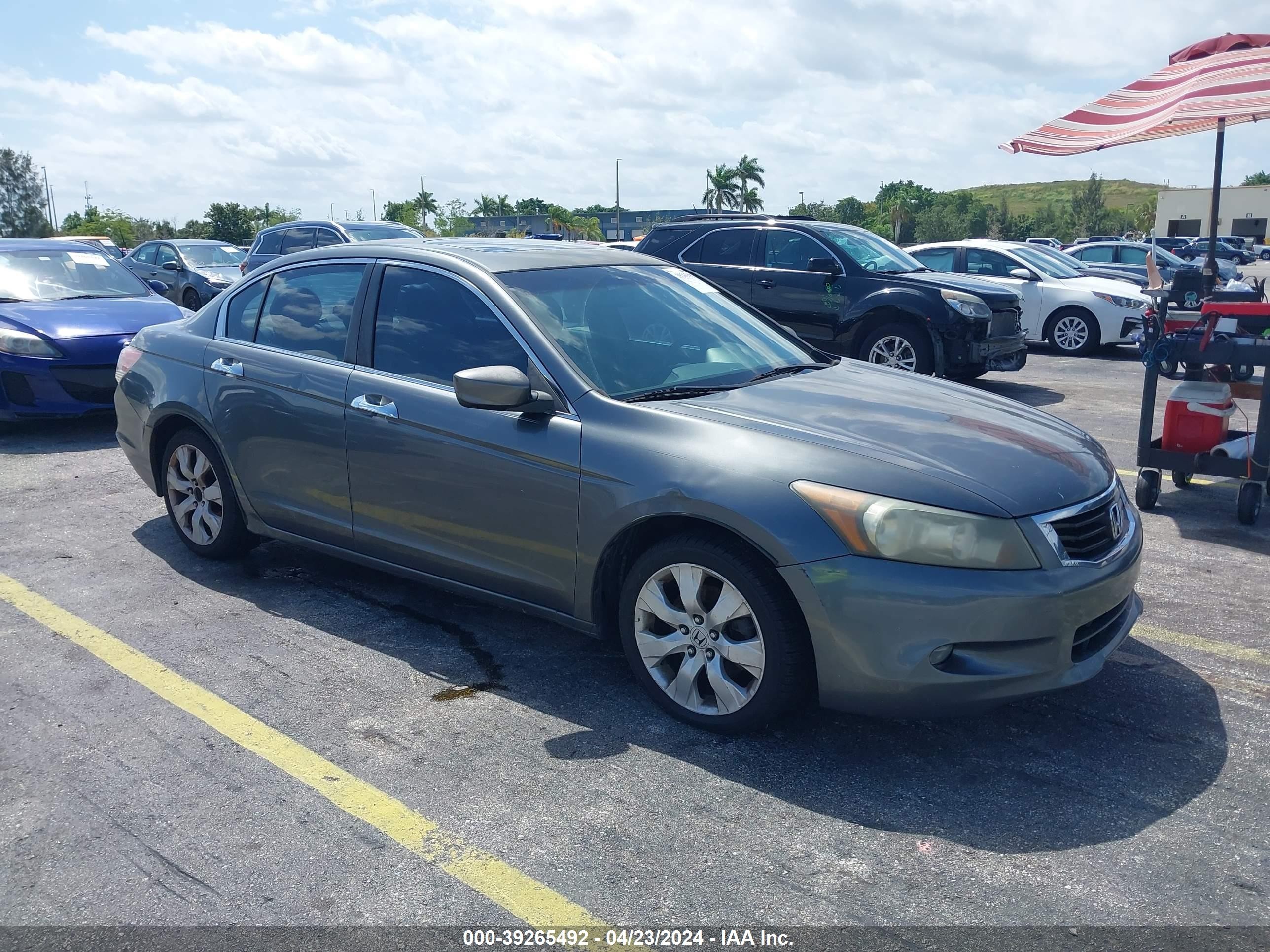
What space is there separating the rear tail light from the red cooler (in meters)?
5.83

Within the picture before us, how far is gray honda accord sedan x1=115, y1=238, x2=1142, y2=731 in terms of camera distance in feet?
10.6

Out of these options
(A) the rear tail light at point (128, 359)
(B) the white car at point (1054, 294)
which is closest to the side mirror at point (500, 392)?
(A) the rear tail light at point (128, 359)

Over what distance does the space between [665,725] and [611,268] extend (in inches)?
82.3

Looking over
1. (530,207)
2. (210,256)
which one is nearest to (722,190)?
(530,207)

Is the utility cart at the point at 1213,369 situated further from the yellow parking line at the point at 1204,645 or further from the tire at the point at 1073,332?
the tire at the point at 1073,332

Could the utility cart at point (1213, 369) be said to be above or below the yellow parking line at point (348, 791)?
above

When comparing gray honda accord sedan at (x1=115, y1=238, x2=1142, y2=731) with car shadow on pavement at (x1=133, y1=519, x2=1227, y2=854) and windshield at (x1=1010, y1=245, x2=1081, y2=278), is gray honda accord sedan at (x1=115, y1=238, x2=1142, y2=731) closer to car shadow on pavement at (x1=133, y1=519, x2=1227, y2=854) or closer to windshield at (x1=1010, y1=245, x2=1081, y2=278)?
car shadow on pavement at (x1=133, y1=519, x2=1227, y2=854)

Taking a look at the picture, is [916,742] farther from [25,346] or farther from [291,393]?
[25,346]

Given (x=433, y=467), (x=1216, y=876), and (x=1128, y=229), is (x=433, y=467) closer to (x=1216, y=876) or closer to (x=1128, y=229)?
(x=1216, y=876)

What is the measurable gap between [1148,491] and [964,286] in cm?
497

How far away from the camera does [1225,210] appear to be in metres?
98.7

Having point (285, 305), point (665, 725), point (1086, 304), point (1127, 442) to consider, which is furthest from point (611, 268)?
point (1086, 304)

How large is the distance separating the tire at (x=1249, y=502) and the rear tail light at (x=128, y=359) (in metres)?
6.08

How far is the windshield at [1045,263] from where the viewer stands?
48.4 feet
